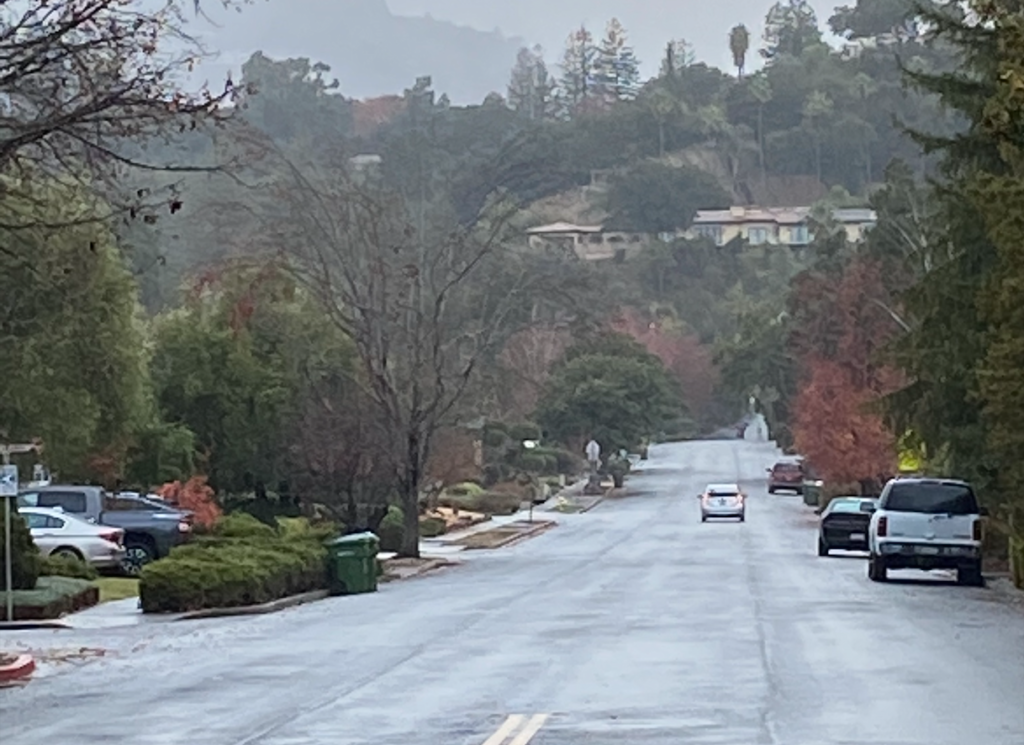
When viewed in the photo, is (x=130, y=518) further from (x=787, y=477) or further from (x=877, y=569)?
(x=787, y=477)

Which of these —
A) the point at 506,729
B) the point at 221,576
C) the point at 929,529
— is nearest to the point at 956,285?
the point at 929,529

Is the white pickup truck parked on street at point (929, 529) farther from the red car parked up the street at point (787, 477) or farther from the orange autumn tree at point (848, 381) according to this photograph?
the red car parked up the street at point (787, 477)

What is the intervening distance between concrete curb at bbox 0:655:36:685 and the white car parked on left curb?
1605cm

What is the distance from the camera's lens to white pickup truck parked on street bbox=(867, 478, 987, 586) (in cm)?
3722

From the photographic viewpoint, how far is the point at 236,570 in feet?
109

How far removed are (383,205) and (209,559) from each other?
19961 millimetres

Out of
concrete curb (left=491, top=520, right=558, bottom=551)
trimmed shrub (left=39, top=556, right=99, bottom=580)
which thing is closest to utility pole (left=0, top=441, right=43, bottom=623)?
trimmed shrub (left=39, top=556, right=99, bottom=580)

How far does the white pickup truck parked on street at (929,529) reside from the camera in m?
37.2

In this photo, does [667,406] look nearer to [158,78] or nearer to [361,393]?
[361,393]

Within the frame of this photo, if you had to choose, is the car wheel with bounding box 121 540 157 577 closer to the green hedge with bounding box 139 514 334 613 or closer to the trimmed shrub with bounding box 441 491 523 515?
the green hedge with bounding box 139 514 334 613

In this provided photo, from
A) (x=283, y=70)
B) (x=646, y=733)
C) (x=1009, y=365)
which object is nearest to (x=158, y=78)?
(x=646, y=733)

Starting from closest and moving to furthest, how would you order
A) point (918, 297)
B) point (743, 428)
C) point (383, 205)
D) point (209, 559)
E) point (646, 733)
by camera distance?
point (646, 733) < point (209, 559) < point (918, 297) < point (383, 205) < point (743, 428)

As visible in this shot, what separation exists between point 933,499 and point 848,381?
37.0 metres

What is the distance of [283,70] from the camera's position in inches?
7707
